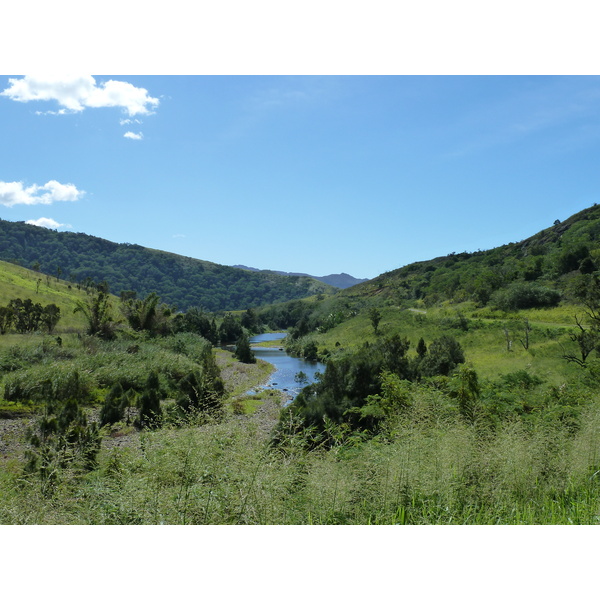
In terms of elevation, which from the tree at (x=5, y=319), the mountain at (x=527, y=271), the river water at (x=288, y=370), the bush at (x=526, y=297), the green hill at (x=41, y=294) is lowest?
the river water at (x=288, y=370)

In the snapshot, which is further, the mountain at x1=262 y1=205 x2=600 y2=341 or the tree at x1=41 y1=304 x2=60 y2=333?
the mountain at x1=262 y1=205 x2=600 y2=341

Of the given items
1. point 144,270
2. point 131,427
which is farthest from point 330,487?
point 144,270

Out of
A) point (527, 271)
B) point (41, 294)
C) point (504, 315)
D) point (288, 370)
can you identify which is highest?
point (527, 271)

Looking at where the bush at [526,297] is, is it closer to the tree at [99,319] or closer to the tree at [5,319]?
the tree at [99,319]

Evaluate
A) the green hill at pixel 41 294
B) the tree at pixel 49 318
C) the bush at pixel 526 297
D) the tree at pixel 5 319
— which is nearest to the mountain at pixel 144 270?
the green hill at pixel 41 294

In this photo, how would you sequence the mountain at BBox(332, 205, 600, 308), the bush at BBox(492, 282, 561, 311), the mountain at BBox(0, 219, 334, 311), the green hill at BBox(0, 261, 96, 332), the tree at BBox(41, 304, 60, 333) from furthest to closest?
1. the mountain at BBox(0, 219, 334, 311)
2. the green hill at BBox(0, 261, 96, 332)
3. the mountain at BBox(332, 205, 600, 308)
4. the bush at BBox(492, 282, 561, 311)
5. the tree at BBox(41, 304, 60, 333)

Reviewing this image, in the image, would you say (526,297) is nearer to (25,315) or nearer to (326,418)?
(326,418)

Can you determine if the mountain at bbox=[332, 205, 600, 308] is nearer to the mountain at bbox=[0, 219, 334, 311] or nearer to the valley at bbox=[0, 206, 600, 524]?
the valley at bbox=[0, 206, 600, 524]

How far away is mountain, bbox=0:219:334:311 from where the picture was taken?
4193 inches

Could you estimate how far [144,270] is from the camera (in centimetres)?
12912

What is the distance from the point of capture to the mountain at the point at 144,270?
10650cm

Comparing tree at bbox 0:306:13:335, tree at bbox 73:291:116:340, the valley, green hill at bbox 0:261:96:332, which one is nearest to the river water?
the valley

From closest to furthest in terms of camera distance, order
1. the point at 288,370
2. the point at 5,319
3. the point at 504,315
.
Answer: the point at 5,319 < the point at 504,315 < the point at 288,370
